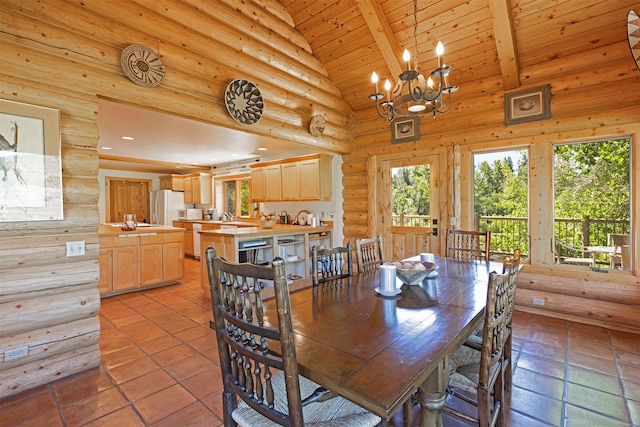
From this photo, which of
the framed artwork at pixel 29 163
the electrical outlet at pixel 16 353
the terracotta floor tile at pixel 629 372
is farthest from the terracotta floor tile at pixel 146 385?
the terracotta floor tile at pixel 629 372

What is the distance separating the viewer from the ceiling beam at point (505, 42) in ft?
10.1

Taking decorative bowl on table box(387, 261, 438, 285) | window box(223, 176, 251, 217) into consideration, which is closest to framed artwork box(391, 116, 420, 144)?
decorative bowl on table box(387, 261, 438, 285)

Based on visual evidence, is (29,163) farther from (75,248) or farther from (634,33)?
(634,33)

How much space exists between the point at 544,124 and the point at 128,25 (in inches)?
180

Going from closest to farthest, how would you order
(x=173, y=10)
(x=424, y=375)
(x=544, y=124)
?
(x=424, y=375)
(x=173, y=10)
(x=544, y=124)

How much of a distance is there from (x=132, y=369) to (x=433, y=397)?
242cm

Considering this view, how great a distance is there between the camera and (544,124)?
3600mm

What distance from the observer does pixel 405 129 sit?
4.69 metres

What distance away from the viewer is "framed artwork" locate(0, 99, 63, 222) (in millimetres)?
2072

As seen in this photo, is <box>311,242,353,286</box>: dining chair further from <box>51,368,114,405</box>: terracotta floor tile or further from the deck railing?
the deck railing

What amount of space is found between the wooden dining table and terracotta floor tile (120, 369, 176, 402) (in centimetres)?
130

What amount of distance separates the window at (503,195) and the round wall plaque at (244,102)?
3.05 metres

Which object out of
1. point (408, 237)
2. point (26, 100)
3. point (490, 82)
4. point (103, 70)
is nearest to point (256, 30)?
point (103, 70)

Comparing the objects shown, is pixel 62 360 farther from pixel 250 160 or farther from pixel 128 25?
pixel 250 160
